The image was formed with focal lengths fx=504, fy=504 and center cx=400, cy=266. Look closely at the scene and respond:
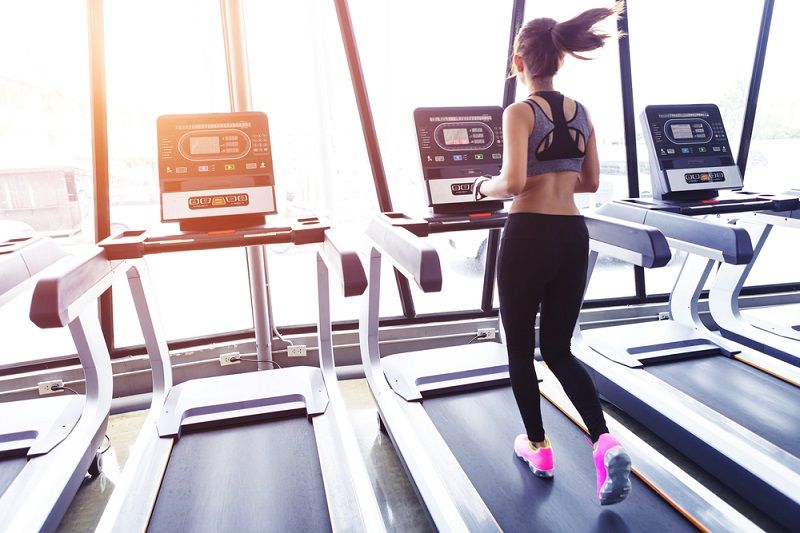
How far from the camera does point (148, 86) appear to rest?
283 centimetres

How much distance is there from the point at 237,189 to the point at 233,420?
1.06 m

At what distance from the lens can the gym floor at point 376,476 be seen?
199cm

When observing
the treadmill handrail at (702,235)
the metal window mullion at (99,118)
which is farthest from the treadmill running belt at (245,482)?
the treadmill handrail at (702,235)

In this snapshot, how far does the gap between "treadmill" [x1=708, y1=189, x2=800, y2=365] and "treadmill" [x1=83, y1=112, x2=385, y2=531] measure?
2623 millimetres

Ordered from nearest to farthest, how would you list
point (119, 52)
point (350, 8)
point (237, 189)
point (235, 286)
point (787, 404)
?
1. point (237, 189)
2. point (787, 404)
3. point (119, 52)
4. point (350, 8)
5. point (235, 286)

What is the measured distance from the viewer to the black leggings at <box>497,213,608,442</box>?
162 cm

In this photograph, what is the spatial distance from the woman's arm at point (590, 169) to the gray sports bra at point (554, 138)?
0.10 meters

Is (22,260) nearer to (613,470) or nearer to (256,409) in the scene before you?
(256,409)

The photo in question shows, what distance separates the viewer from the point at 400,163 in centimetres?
341

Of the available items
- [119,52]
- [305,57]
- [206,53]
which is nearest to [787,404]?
[305,57]

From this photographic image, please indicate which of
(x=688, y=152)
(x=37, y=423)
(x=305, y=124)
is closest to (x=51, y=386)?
(x=37, y=423)

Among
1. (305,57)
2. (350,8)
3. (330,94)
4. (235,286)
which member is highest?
(350,8)

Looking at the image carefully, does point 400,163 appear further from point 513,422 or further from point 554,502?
point 554,502

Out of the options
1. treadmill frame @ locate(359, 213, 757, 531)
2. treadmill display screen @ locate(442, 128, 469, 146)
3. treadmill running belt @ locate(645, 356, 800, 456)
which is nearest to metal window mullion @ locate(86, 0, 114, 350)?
treadmill frame @ locate(359, 213, 757, 531)
